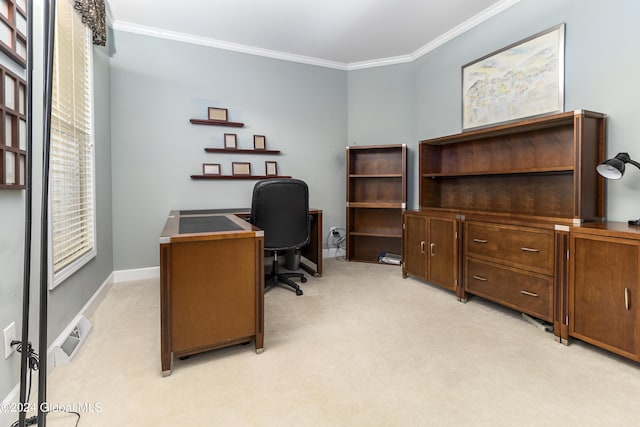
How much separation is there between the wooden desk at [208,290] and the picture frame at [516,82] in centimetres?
241

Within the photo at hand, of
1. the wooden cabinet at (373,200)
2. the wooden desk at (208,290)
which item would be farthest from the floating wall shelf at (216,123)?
the wooden desk at (208,290)

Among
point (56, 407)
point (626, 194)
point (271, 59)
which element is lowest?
point (56, 407)

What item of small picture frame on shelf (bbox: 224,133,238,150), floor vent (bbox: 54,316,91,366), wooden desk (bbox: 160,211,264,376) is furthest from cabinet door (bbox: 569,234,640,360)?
small picture frame on shelf (bbox: 224,133,238,150)

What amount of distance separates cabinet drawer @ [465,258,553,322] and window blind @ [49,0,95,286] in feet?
9.23

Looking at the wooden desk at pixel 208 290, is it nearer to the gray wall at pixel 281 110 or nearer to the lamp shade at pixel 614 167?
the gray wall at pixel 281 110

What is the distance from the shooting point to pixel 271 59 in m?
3.83

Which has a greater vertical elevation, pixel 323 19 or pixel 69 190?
pixel 323 19

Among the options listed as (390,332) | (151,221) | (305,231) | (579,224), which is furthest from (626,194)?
(151,221)

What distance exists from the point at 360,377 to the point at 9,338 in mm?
1528

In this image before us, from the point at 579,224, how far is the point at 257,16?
3090 millimetres

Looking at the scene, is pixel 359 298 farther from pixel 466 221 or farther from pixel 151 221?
pixel 151 221

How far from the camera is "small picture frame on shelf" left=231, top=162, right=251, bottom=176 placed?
12.0 ft

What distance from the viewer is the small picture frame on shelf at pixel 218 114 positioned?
3.54 metres

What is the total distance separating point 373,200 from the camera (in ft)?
13.7
